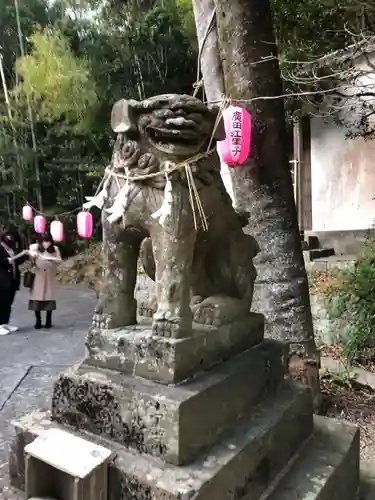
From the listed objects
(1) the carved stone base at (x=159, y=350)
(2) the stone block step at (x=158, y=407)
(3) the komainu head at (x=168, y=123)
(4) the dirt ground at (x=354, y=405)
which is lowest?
(4) the dirt ground at (x=354, y=405)

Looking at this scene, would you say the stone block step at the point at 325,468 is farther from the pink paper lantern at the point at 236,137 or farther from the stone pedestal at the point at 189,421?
the pink paper lantern at the point at 236,137

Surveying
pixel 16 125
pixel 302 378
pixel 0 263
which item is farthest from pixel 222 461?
pixel 16 125

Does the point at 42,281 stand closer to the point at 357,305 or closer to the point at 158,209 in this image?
the point at 357,305

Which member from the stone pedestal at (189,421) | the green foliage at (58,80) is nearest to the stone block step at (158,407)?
the stone pedestal at (189,421)

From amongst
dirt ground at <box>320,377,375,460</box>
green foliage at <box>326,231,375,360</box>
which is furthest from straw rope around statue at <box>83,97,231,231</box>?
green foliage at <box>326,231,375,360</box>

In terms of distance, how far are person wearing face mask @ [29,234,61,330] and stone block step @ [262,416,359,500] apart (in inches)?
192

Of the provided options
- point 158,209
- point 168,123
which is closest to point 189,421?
point 158,209

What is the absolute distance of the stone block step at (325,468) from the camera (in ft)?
6.26

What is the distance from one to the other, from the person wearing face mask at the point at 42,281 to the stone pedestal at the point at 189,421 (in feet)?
16.0

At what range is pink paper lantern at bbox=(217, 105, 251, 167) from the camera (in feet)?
10.4

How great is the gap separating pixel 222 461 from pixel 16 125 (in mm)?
13208

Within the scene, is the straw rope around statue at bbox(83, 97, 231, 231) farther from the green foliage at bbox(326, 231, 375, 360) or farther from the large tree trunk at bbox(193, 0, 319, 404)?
the green foliage at bbox(326, 231, 375, 360)

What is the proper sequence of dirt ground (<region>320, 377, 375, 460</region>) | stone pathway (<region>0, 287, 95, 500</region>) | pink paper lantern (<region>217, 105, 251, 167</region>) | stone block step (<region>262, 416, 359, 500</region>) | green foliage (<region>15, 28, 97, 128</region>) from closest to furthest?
stone block step (<region>262, 416, 359, 500</region>)
pink paper lantern (<region>217, 105, 251, 167</region>)
dirt ground (<region>320, 377, 375, 460</region>)
stone pathway (<region>0, 287, 95, 500</region>)
green foliage (<region>15, 28, 97, 128</region>)

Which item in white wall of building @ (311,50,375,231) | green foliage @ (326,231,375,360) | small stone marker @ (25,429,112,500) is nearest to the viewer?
small stone marker @ (25,429,112,500)
